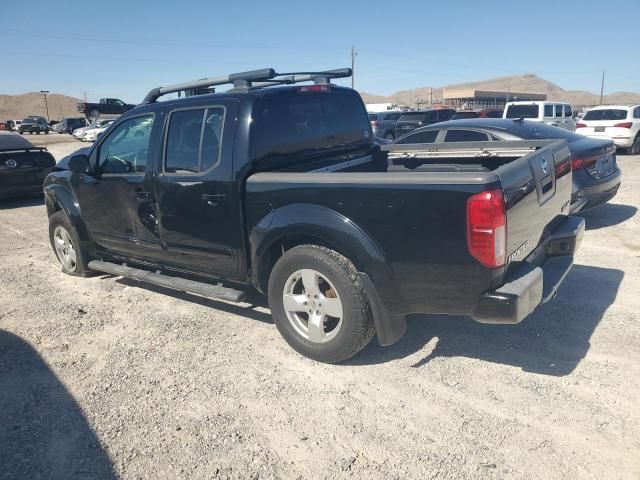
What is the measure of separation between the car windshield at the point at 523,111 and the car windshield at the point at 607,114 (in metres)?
2.28

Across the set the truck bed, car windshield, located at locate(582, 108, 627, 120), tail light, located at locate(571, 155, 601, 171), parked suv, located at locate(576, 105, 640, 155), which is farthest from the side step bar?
car windshield, located at locate(582, 108, 627, 120)

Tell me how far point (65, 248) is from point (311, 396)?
4.00m

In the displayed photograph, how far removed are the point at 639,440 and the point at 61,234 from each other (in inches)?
227

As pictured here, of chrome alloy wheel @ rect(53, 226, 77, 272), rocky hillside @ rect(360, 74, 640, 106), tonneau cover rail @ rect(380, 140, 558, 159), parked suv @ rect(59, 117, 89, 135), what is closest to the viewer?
tonneau cover rail @ rect(380, 140, 558, 159)

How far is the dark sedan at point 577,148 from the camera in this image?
21.0 feet

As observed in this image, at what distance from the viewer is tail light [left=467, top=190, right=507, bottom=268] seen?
8.97 feet

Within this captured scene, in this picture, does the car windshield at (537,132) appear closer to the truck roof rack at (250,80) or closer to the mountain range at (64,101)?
the truck roof rack at (250,80)

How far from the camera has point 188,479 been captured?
2.54 meters

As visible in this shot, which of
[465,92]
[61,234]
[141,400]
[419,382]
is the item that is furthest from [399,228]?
[465,92]

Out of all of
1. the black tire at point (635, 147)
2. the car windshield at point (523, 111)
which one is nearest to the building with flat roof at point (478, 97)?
the car windshield at point (523, 111)

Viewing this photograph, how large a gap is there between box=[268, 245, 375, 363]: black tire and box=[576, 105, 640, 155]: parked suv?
47.6ft

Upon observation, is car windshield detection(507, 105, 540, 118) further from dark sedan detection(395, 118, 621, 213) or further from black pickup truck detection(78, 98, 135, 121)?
black pickup truck detection(78, 98, 135, 121)

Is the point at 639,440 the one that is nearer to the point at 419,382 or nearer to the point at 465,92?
the point at 419,382

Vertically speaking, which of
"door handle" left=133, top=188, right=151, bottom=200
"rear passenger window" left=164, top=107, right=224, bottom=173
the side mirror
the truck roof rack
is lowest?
"door handle" left=133, top=188, right=151, bottom=200
